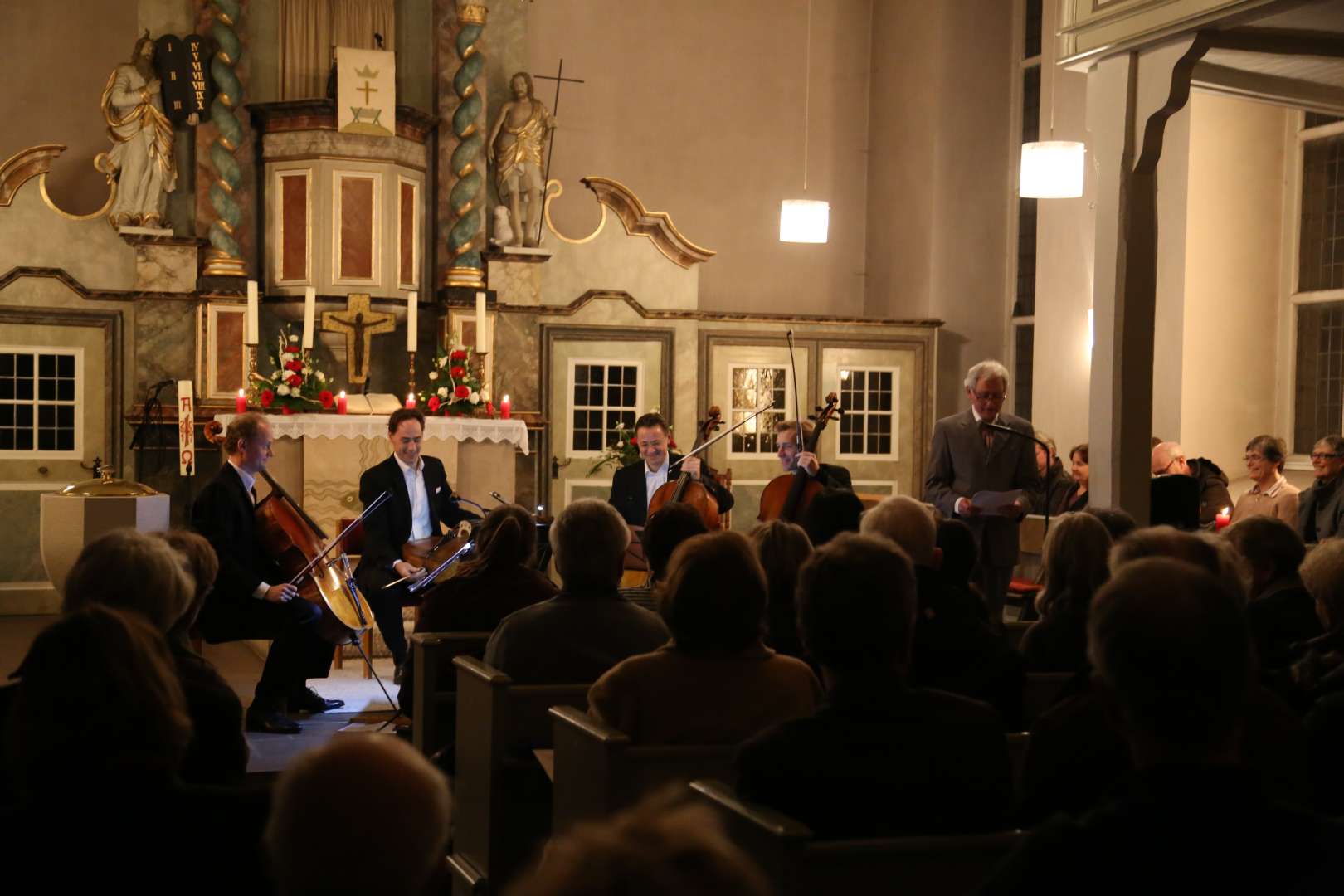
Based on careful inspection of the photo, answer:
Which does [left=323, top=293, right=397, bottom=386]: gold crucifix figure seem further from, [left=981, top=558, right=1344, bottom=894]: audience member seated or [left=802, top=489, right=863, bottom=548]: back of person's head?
[left=981, top=558, right=1344, bottom=894]: audience member seated

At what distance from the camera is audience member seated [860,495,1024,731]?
350 centimetres

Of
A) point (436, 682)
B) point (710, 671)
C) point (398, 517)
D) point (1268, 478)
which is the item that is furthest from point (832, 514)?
point (1268, 478)

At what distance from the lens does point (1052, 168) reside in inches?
419

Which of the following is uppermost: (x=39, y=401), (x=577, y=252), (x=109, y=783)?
(x=577, y=252)

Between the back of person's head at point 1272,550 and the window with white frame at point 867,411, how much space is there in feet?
31.4

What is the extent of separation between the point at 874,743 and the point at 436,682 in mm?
2745

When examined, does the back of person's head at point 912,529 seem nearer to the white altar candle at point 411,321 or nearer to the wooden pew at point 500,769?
the wooden pew at point 500,769

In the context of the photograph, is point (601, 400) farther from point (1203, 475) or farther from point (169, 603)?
point (169, 603)

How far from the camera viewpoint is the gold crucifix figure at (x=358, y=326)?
11828 millimetres

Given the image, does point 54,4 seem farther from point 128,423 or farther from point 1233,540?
point 1233,540

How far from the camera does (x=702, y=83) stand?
14828mm

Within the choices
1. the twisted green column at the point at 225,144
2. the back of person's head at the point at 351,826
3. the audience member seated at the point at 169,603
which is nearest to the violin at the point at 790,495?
the audience member seated at the point at 169,603

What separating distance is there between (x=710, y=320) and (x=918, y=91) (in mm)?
3480

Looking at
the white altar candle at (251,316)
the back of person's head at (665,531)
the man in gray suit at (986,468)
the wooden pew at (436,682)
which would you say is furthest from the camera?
the white altar candle at (251,316)
